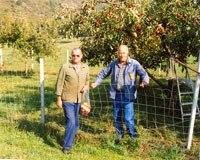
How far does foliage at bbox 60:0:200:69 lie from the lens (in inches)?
201

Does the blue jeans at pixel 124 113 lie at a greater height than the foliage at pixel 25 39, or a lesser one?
lesser

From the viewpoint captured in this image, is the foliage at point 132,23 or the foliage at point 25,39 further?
the foliage at point 25,39

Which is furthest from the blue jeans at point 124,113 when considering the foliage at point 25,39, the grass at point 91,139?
the foliage at point 25,39

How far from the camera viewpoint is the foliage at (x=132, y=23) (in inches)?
201

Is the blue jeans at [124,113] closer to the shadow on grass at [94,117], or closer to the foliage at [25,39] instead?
the shadow on grass at [94,117]

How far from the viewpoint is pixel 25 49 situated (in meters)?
14.1

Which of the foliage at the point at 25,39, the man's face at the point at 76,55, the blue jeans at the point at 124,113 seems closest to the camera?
the man's face at the point at 76,55

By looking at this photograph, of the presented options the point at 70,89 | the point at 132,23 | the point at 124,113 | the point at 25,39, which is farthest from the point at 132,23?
the point at 25,39

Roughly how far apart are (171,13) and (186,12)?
13.5 inches

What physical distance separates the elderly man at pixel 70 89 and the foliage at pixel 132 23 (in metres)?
1.43

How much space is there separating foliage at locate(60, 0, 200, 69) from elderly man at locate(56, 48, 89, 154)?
1429 millimetres

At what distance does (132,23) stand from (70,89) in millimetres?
2161

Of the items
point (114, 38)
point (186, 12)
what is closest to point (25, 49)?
point (114, 38)

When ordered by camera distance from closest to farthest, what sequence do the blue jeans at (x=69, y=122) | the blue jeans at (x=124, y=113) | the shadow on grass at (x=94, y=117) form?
1. the blue jeans at (x=69, y=122)
2. the blue jeans at (x=124, y=113)
3. the shadow on grass at (x=94, y=117)
